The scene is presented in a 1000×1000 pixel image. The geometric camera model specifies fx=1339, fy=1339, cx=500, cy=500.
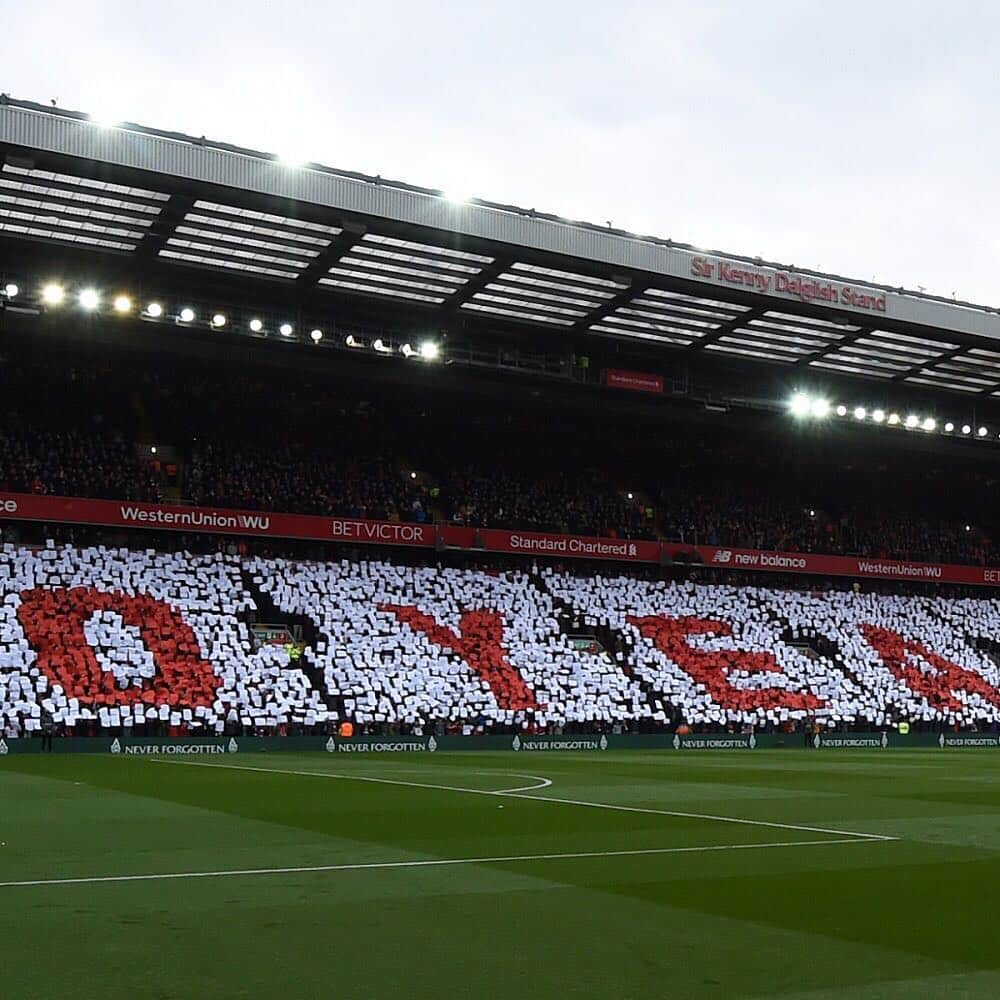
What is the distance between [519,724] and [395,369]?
1603 cm

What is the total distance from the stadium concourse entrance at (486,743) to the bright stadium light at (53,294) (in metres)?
15.0

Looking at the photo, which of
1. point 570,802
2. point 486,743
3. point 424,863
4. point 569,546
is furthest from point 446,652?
point 424,863

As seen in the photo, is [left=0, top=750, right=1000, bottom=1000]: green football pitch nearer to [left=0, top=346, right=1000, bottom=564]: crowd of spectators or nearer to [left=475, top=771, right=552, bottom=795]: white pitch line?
[left=475, top=771, right=552, bottom=795]: white pitch line

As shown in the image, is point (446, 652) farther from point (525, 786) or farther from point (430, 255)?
point (525, 786)

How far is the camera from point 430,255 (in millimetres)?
46781

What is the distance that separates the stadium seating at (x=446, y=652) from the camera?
43.8 metres

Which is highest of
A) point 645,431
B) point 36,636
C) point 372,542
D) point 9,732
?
point 645,431

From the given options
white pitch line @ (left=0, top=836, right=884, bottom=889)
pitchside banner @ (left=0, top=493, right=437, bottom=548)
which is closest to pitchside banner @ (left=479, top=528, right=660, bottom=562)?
pitchside banner @ (left=0, top=493, right=437, bottom=548)

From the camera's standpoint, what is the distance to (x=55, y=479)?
166 ft

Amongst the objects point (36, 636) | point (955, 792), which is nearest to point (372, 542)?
point (36, 636)

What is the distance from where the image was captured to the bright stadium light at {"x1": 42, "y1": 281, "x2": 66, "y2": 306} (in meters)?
45.4

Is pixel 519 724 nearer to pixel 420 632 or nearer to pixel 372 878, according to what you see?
pixel 420 632

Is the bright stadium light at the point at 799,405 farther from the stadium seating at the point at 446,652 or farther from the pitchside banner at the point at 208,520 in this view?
the pitchside banner at the point at 208,520

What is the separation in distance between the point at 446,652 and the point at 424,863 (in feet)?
125
